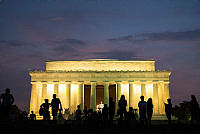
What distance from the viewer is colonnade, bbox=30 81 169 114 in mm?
59750

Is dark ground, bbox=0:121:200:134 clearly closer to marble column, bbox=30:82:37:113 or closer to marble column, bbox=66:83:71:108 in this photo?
marble column, bbox=30:82:37:113

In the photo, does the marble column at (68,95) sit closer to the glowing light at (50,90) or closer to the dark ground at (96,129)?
the glowing light at (50,90)

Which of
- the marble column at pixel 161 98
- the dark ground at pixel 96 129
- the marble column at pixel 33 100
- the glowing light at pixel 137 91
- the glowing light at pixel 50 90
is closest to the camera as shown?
the dark ground at pixel 96 129

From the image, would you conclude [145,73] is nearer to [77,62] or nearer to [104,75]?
[104,75]

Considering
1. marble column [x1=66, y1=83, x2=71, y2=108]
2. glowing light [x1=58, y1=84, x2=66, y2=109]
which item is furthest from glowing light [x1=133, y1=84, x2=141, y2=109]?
glowing light [x1=58, y1=84, x2=66, y2=109]

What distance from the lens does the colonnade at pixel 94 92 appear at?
196 ft

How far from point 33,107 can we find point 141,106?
4147 cm

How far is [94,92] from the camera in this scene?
6025cm

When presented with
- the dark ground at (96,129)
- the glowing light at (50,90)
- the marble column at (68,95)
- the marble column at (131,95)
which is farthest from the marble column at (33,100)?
the dark ground at (96,129)

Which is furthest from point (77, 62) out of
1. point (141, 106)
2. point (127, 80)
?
point (141, 106)

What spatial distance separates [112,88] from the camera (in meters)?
70.1

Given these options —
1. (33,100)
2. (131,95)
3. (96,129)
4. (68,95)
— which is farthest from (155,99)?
(96,129)

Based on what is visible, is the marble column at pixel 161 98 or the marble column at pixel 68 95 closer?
the marble column at pixel 161 98

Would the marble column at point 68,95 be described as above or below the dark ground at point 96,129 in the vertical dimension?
above
